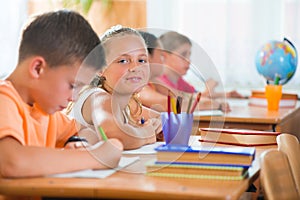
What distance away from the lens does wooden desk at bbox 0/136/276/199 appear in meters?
1.50

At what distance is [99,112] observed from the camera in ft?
6.76

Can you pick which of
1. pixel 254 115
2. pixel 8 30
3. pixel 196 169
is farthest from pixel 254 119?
pixel 8 30

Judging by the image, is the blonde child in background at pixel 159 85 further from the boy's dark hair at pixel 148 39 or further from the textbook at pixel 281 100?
the textbook at pixel 281 100

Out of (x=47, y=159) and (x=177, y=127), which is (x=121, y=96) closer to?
(x=177, y=127)

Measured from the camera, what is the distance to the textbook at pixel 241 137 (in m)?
2.29

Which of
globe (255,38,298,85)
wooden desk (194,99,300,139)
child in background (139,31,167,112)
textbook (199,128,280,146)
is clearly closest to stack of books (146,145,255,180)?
textbook (199,128,280,146)

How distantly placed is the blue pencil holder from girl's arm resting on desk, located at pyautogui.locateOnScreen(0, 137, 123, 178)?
236mm

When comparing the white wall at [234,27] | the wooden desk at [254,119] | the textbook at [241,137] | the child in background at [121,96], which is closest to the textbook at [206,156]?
the child in background at [121,96]

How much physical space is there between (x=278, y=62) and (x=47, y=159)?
2436 millimetres

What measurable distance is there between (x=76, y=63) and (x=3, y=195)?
0.40 m

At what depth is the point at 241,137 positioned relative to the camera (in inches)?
91.3

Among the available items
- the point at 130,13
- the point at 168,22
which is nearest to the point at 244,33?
the point at 168,22

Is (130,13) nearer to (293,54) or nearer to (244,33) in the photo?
(244,33)

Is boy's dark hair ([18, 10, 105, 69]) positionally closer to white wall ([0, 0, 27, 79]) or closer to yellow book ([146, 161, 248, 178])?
yellow book ([146, 161, 248, 178])
